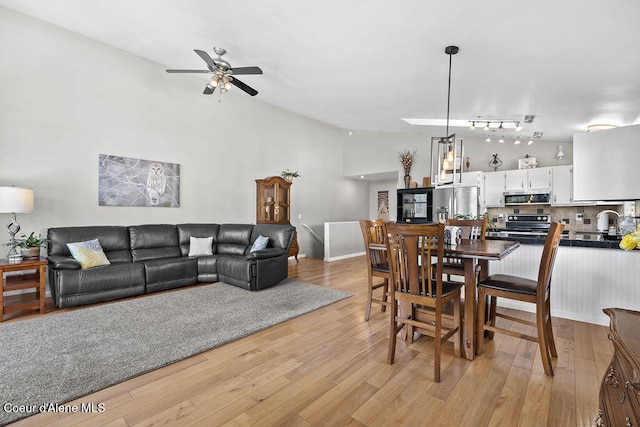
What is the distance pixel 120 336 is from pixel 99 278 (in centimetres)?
137

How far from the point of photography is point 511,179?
5762mm

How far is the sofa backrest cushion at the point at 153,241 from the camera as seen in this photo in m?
4.46

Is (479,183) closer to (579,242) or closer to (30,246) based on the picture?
(579,242)

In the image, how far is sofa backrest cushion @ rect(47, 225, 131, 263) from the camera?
12.4 feet

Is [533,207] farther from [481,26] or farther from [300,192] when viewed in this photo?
[300,192]

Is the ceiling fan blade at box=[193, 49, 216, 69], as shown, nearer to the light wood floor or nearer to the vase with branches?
the light wood floor

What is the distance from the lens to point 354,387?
185 cm

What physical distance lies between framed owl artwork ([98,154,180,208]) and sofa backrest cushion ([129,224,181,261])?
52cm

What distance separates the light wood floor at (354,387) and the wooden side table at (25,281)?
2.26m

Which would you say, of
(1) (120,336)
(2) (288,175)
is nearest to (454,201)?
(2) (288,175)

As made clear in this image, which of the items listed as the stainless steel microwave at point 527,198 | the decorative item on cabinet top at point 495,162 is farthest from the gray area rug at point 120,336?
the decorative item on cabinet top at point 495,162

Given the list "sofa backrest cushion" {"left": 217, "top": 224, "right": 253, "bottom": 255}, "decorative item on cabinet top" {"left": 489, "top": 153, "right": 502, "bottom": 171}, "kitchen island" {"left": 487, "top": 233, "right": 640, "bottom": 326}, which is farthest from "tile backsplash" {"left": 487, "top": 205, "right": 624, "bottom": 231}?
"sofa backrest cushion" {"left": 217, "top": 224, "right": 253, "bottom": 255}

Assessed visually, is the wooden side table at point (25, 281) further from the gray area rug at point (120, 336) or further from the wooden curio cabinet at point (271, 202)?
the wooden curio cabinet at point (271, 202)

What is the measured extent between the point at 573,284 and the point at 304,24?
3938mm
